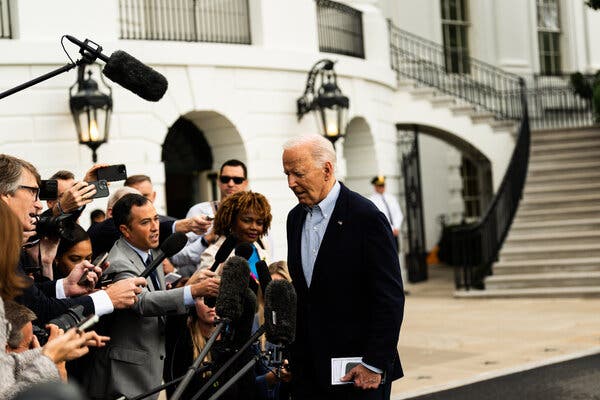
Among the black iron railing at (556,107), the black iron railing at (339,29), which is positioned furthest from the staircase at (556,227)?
the black iron railing at (339,29)

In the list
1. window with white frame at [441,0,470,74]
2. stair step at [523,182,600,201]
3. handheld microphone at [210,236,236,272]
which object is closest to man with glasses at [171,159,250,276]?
handheld microphone at [210,236,236,272]

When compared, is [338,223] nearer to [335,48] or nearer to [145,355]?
[145,355]

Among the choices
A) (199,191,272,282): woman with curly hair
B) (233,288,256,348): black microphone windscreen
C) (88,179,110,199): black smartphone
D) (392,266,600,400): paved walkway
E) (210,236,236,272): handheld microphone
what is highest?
(88,179,110,199): black smartphone

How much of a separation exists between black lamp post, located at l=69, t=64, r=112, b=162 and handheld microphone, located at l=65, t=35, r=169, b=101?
827 centimetres

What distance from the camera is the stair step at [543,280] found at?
16.7m

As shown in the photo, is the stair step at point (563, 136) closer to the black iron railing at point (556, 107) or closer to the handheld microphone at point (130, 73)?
the black iron railing at point (556, 107)

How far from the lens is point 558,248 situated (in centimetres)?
1770

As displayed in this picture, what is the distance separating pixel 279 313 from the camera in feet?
15.1

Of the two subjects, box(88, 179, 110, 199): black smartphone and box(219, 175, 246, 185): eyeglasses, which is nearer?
box(88, 179, 110, 199): black smartphone

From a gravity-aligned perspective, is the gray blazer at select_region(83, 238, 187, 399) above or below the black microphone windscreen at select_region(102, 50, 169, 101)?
below

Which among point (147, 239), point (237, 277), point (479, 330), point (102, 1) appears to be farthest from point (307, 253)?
point (102, 1)

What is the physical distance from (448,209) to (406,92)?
5935 mm

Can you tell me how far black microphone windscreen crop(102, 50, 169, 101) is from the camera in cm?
548

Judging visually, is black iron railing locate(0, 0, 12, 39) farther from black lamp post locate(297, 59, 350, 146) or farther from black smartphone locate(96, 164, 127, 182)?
black smartphone locate(96, 164, 127, 182)
